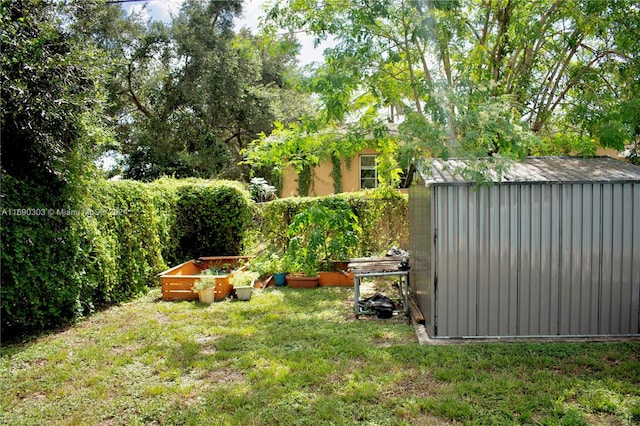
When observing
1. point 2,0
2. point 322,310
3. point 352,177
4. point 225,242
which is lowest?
point 322,310

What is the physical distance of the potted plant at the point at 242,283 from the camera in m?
7.09

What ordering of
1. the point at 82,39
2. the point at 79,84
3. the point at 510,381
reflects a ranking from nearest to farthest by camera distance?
the point at 510,381
the point at 79,84
the point at 82,39

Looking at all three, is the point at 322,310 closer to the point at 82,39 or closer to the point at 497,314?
the point at 497,314

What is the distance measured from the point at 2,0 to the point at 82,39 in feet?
4.78

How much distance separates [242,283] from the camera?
7285 mm

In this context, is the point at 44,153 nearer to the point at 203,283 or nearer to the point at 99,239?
the point at 99,239

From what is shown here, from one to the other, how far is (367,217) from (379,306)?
12.5 ft

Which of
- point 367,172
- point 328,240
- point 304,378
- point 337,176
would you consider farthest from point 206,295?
point 367,172

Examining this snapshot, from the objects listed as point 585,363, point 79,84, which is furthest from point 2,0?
point 585,363

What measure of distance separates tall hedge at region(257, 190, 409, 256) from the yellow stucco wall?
4145mm

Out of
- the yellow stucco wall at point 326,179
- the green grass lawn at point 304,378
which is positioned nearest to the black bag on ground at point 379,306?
the green grass lawn at point 304,378

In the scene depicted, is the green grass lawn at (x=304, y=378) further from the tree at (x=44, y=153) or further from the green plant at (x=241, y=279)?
the green plant at (x=241, y=279)

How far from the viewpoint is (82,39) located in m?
5.95

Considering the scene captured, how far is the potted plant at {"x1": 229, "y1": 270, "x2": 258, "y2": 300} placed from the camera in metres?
7.09
